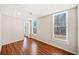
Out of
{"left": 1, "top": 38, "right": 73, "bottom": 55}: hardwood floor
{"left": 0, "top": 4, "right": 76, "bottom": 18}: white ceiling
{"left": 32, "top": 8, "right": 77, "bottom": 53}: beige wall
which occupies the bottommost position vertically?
{"left": 1, "top": 38, "right": 73, "bottom": 55}: hardwood floor

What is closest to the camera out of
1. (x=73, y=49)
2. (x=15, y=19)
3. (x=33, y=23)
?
(x=73, y=49)

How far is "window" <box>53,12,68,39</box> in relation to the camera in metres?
1.89

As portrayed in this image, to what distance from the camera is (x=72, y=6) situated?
72.8 inches

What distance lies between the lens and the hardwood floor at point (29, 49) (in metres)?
1.86

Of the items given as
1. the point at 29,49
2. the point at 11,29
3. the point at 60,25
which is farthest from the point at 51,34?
the point at 11,29

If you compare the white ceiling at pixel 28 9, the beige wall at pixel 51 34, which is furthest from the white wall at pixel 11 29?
the beige wall at pixel 51 34

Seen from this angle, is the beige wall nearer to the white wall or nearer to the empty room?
the empty room

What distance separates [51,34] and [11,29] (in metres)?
0.83

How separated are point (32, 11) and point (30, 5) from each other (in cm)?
12

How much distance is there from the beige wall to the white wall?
1.07ft

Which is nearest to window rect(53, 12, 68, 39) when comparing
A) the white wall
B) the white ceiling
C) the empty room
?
the empty room

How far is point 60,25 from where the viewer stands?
1.95m
